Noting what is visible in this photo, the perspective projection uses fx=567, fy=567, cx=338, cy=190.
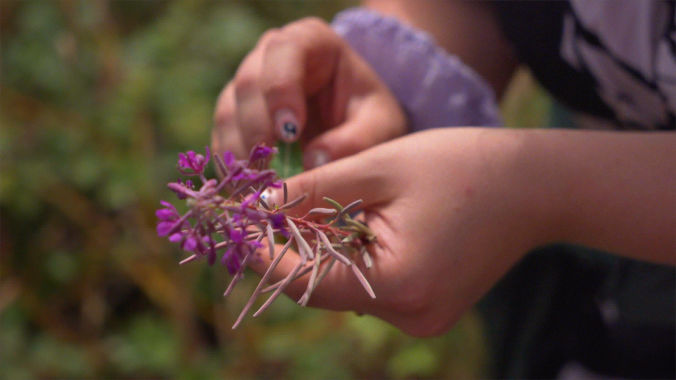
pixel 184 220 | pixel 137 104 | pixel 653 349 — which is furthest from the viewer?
pixel 137 104

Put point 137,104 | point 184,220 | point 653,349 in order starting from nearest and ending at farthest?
point 184,220 → point 653,349 → point 137,104

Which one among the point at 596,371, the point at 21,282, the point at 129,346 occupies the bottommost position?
the point at 129,346

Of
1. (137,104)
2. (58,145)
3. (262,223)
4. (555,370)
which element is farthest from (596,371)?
(58,145)

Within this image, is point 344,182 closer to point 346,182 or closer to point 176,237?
point 346,182

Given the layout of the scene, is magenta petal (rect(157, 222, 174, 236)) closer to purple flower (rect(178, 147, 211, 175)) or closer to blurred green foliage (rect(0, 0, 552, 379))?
purple flower (rect(178, 147, 211, 175))

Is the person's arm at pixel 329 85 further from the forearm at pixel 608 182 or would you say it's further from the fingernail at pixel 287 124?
the forearm at pixel 608 182

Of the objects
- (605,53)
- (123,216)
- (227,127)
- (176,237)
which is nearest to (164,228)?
(176,237)

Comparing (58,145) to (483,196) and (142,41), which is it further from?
(483,196)
